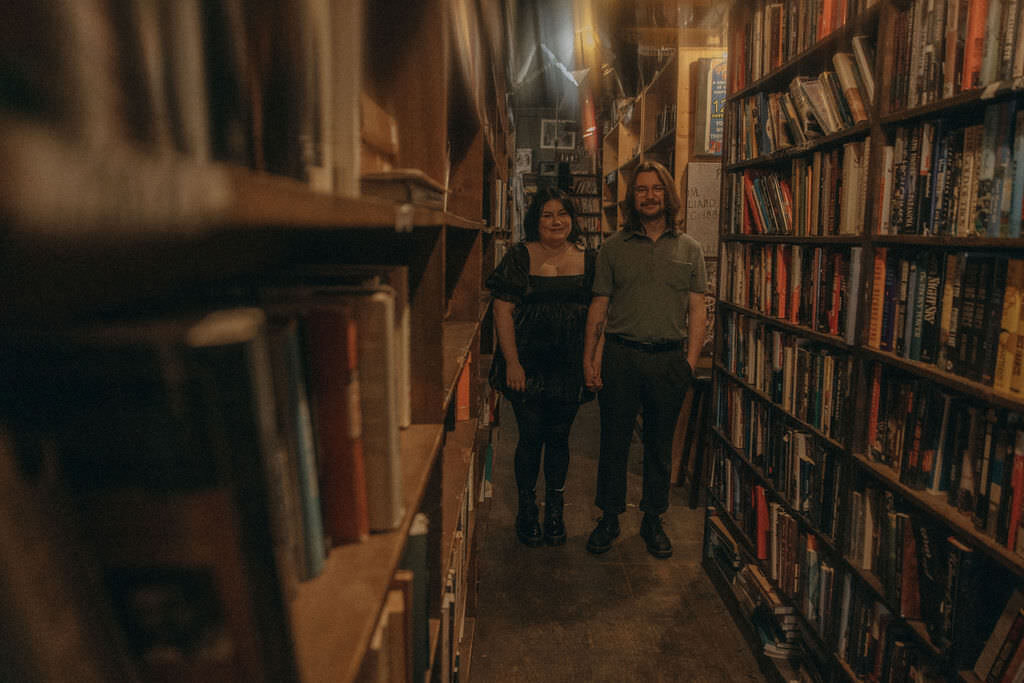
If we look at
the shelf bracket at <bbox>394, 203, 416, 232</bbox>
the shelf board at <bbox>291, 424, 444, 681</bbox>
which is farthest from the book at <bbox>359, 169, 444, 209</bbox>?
the shelf board at <bbox>291, 424, 444, 681</bbox>

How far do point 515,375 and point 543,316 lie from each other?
0.87 feet

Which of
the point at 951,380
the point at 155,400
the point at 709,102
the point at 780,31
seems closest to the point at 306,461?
the point at 155,400

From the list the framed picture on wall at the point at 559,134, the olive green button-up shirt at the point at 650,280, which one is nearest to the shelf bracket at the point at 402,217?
the olive green button-up shirt at the point at 650,280

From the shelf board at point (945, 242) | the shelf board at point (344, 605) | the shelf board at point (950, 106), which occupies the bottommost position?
the shelf board at point (344, 605)

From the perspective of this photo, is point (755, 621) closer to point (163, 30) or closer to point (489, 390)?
point (489, 390)

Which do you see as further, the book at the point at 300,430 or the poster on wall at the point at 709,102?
the poster on wall at the point at 709,102

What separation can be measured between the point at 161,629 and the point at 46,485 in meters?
0.10

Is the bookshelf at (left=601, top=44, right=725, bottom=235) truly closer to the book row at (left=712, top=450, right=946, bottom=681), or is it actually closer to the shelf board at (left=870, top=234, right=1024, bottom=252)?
the book row at (left=712, top=450, right=946, bottom=681)

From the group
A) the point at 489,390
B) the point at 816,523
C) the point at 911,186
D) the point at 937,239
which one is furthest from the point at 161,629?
the point at 489,390

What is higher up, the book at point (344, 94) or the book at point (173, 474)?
the book at point (344, 94)

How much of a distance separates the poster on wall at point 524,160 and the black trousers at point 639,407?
7138mm

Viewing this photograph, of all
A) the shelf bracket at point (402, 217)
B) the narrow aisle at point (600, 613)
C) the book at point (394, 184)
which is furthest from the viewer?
the narrow aisle at point (600, 613)

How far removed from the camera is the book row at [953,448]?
1.14 m

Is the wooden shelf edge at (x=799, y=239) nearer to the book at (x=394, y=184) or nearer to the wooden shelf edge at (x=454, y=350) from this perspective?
the wooden shelf edge at (x=454, y=350)
